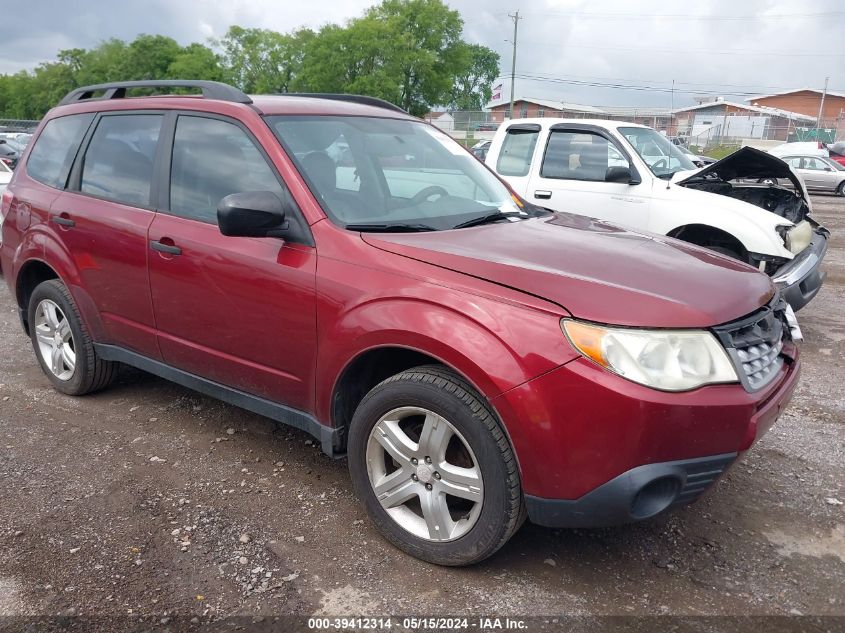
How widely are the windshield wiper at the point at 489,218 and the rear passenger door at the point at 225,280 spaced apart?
0.73 meters

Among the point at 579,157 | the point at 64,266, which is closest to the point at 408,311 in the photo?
the point at 64,266

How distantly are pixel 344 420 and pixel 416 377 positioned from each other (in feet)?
1.86

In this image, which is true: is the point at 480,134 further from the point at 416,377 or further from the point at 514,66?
the point at 416,377

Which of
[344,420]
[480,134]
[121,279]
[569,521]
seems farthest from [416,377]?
[480,134]

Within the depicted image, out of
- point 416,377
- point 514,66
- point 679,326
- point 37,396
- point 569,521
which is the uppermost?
point 514,66

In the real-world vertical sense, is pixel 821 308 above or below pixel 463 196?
below

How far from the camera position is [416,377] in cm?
269

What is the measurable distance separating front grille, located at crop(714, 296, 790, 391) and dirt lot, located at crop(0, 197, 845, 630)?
0.48 m

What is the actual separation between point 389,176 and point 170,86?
1554 mm

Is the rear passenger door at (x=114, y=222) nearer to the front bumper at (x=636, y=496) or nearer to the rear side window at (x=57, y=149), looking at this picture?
the rear side window at (x=57, y=149)

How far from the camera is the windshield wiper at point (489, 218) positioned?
329cm

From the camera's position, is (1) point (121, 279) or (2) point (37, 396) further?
(2) point (37, 396)

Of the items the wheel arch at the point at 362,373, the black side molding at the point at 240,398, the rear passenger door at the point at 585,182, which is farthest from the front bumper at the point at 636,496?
the rear passenger door at the point at 585,182

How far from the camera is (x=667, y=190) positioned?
6492mm
